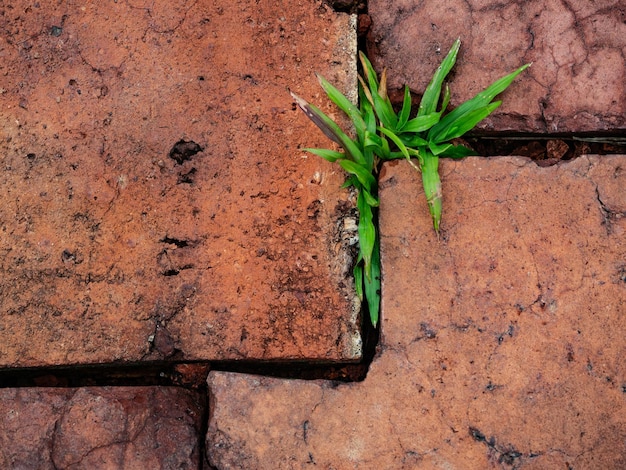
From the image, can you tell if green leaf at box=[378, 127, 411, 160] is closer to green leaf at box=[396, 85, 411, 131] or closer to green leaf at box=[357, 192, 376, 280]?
green leaf at box=[396, 85, 411, 131]

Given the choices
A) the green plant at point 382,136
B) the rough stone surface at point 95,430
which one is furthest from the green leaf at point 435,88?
the rough stone surface at point 95,430

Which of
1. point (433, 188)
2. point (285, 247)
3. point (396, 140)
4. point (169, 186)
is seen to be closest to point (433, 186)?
point (433, 188)

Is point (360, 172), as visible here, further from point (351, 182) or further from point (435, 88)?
point (435, 88)

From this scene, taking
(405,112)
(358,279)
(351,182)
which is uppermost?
(405,112)

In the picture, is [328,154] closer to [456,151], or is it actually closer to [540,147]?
[456,151]

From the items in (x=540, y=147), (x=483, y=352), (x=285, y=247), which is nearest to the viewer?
(x=483, y=352)

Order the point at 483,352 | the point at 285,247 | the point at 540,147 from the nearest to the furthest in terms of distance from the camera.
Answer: the point at 483,352
the point at 285,247
the point at 540,147

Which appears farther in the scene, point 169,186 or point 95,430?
point 169,186

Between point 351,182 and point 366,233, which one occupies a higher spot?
point 351,182
